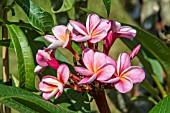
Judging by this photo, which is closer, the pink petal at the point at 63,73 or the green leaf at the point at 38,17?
the pink petal at the point at 63,73

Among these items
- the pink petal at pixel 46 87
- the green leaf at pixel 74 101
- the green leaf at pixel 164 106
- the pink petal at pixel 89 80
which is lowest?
the green leaf at pixel 74 101

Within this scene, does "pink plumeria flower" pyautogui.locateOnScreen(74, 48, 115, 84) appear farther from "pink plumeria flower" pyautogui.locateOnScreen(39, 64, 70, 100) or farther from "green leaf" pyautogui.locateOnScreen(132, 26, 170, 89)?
"green leaf" pyautogui.locateOnScreen(132, 26, 170, 89)

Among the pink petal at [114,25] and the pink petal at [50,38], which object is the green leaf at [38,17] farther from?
the pink petal at [114,25]

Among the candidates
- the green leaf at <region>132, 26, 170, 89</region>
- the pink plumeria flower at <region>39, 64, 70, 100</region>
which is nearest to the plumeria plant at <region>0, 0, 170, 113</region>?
the pink plumeria flower at <region>39, 64, 70, 100</region>

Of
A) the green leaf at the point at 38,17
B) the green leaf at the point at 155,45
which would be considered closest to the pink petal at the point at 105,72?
the green leaf at the point at 38,17

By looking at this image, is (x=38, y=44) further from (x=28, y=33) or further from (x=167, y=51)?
(x=167, y=51)

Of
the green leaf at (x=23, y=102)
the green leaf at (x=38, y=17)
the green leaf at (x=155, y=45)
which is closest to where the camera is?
the green leaf at (x=23, y=102)
